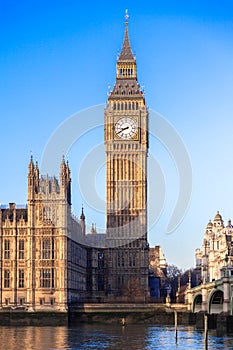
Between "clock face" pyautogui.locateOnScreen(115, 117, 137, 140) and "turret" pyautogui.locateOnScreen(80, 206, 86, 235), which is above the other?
"clock face" pyautogui.locateOnScreen(115, 117, 137, 140)

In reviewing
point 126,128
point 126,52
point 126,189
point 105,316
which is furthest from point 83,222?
point 126,52

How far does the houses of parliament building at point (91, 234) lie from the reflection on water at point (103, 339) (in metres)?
17.0

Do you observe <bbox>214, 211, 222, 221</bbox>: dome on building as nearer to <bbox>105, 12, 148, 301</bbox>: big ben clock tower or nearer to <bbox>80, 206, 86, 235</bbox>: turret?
<bbox>105, 12, 148, 301</bbox>: big ben clock tower

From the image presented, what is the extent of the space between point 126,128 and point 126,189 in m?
10.6

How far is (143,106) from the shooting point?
142250 millimetres

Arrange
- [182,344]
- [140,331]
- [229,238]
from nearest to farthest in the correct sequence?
[182,344], [140,331], [229,238]

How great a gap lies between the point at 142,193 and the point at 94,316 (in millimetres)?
30929

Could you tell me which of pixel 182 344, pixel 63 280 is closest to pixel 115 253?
pixel 63 280

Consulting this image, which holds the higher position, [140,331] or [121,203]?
[121,203]

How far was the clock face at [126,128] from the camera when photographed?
14100cm

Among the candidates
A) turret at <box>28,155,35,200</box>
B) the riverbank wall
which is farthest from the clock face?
the riverbank wall

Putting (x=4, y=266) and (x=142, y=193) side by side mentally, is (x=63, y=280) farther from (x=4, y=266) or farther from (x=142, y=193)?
(x=142, y=193)

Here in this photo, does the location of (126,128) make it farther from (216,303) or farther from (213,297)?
(213,297)

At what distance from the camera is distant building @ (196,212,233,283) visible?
131 meters
